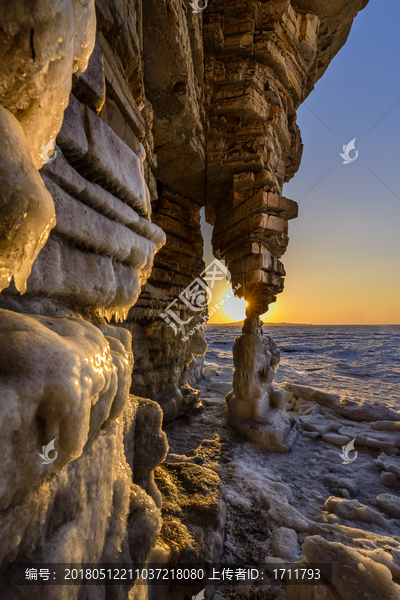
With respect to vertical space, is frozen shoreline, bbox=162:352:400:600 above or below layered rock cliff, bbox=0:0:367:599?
below

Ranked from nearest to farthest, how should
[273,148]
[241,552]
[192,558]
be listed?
[192,558], [241,552], [273,148]

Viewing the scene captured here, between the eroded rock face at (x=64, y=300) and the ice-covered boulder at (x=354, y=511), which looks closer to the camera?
the eroded rock face at (x=64, y=300)

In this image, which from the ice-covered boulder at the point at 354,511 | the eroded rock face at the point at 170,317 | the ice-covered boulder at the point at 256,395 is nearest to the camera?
the ice-covered boulder at the point at 354,511

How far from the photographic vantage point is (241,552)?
7.22ft

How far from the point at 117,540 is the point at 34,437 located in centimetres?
79

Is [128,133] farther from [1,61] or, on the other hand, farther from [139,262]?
[1,61]

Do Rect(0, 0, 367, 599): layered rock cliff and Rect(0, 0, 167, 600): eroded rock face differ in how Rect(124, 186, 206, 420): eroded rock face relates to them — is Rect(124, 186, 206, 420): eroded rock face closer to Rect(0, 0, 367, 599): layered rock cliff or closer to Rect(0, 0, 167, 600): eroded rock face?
Rect(0, 0, 367, 599): layered rock cliff

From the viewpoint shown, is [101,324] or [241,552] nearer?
[101,324]

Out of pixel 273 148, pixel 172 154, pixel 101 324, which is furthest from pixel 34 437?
pixel 273 148

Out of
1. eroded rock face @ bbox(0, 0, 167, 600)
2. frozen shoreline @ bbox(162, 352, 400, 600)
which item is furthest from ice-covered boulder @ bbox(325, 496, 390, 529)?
eroded rock face @ bbox(0, 0, 167, 600)

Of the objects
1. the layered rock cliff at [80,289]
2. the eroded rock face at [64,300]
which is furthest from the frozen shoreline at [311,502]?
the eroded rock face at [64,300]

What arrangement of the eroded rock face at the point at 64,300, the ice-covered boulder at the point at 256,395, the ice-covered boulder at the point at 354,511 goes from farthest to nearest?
1. the ice-covered boulder at the point at 256,395
2. the ice-covered boulder at the point at 354,511
3. the eroded rock face at the point at 64,300

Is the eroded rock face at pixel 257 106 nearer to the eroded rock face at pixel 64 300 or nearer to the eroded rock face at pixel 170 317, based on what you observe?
the eroded rock face at pixel 170 317

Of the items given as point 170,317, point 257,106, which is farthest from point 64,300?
point 257,106
